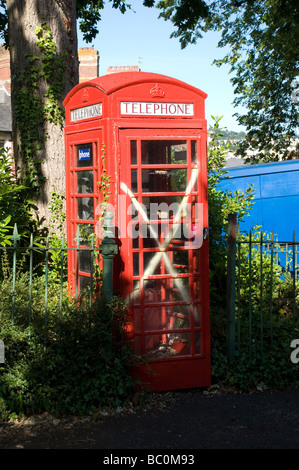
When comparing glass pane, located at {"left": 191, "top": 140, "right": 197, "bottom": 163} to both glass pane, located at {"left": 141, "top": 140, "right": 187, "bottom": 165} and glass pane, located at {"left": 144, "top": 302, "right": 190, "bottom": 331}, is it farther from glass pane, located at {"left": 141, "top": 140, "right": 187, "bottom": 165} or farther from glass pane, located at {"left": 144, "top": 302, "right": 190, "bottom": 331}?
glass pane, located at {"left": 144, "top": 302, "right": 190, "bottom": 331}

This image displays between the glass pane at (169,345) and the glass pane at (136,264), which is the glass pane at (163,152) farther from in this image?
the glass pane at (169,345)

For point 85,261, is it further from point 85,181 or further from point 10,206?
point 10,206

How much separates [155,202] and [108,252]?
27.1 inches

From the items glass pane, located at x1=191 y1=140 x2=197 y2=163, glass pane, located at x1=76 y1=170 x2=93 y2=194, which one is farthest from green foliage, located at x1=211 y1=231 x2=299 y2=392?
glass pane, located at x1=76 y1=170 x2=93 y2=194

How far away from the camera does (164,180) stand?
5.37 m

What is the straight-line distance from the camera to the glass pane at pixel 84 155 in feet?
17.9

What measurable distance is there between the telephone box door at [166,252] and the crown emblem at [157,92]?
350 mm

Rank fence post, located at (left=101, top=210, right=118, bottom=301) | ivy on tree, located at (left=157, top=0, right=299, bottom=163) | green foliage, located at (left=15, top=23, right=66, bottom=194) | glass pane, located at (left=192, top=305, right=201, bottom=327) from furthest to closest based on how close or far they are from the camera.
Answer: ivy on tree, located at (left=157, top=0, right=299, bottom=163) → green foliage, located at (left=15, top=23, right=66, bottom=194) → glass pane, located at (left=192, top=305, right=201, bottom=327) → fence post, located at (left=101, top=210, right=118, bottom=301)

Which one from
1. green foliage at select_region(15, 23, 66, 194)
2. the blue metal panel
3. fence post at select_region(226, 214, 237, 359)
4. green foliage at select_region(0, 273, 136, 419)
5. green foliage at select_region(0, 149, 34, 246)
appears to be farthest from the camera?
the blue metal panel

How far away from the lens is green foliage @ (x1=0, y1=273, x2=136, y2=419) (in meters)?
4.88

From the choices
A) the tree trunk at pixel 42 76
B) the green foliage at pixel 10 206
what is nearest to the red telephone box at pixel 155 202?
the green foliage at pixel 10 206

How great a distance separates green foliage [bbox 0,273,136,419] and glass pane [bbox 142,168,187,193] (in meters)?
1.13

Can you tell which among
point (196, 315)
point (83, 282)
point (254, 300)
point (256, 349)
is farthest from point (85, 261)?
point (254, 300)

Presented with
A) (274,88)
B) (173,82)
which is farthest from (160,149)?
(274,88)
